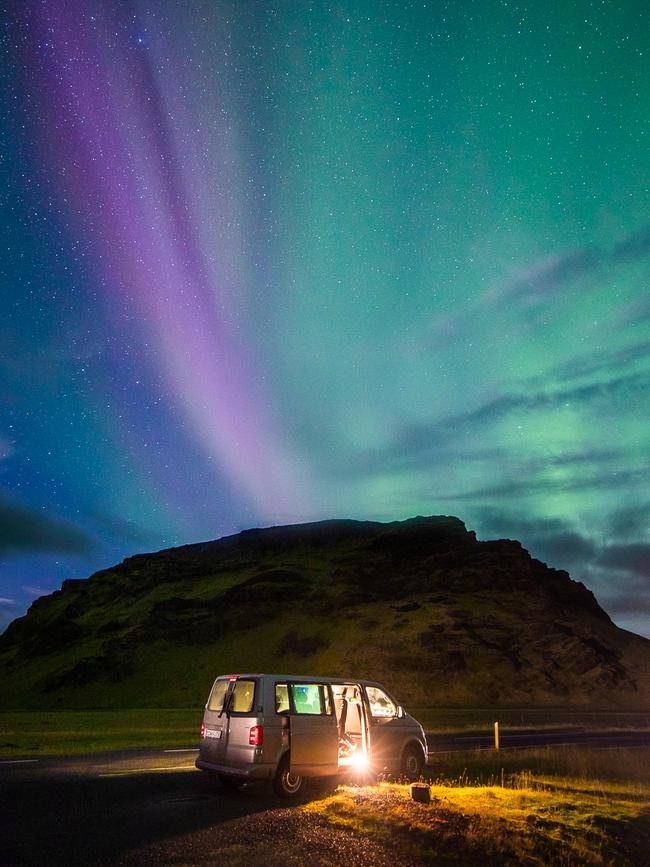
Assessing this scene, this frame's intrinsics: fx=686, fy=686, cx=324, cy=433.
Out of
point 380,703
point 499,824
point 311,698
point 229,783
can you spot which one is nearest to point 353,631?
point 380,703

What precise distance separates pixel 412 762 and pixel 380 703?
5.21 feet

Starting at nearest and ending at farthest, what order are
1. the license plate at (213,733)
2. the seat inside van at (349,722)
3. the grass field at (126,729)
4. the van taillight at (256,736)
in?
the van taillight at (256,736)
the license plate at (213,733)
the seat inside van at (349,722)
the grass field at (126,729)

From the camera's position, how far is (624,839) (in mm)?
10547

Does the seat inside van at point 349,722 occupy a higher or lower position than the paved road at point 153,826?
higher

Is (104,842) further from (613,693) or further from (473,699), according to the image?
(613,693)

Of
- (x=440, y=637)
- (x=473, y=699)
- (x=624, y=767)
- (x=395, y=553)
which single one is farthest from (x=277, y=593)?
(x=624, y=767)

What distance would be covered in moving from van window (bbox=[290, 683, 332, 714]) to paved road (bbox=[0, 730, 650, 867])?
1670mm

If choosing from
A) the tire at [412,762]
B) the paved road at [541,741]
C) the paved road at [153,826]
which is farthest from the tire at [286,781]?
the paved road at [541,741]

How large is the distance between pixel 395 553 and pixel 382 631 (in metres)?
42.4

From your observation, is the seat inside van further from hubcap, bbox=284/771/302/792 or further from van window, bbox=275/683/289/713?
hubcap, bbox=284/771/302/792

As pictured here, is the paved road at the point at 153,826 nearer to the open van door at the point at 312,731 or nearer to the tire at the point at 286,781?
the tire at the point at 286,781

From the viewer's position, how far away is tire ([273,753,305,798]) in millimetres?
12203

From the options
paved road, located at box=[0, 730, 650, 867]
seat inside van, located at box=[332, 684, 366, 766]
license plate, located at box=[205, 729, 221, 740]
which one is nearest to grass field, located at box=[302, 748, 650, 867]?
paved road, located at box=[0, 730, 650, 867]

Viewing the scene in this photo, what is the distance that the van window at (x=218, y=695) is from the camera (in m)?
13.5
